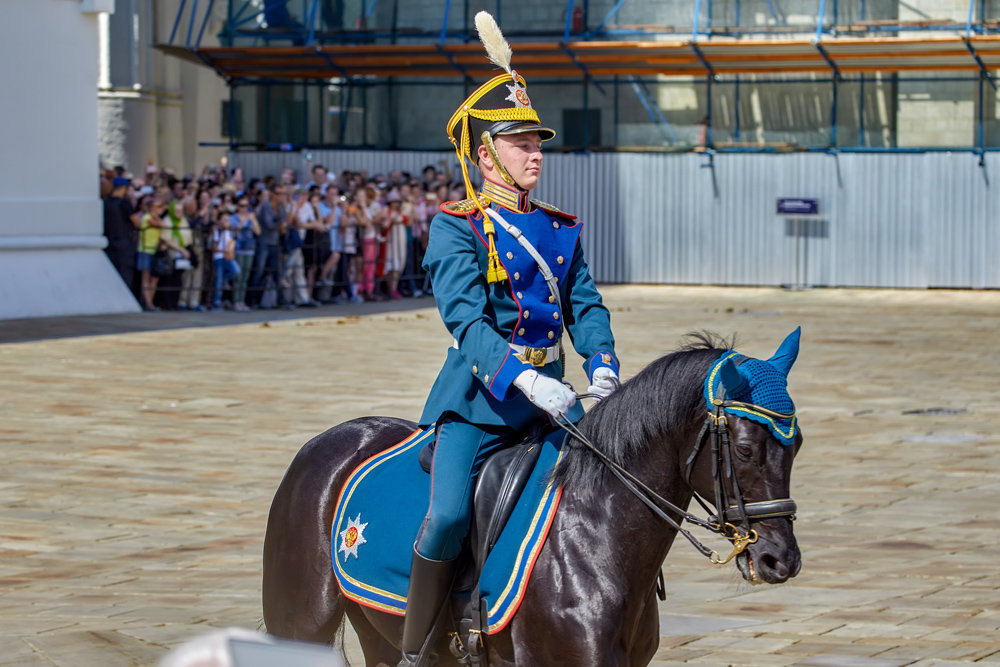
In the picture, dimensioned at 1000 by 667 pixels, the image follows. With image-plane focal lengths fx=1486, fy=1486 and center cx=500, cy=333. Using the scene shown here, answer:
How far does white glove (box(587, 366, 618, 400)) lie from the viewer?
4430 mm

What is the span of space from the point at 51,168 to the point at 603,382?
58.3 ft

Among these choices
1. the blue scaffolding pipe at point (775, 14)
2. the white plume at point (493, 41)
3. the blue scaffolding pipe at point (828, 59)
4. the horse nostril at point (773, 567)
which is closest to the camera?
the horse nostril at point (773, 567)

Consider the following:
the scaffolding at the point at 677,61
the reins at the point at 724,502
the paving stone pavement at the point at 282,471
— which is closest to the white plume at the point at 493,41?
the reins at the point at 724,502

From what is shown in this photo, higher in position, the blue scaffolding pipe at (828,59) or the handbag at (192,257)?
the blue scaffolding pipe at (828,59)

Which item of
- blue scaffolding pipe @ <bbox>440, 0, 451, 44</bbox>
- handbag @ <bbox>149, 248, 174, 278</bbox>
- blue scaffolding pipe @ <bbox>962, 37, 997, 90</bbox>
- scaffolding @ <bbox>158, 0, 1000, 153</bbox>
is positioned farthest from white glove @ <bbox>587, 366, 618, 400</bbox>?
blue scaffolding pipe @ <bbox>440, 0, 451, 44</bbox>

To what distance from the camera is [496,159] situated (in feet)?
15.1

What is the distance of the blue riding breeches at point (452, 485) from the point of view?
14.3 feet

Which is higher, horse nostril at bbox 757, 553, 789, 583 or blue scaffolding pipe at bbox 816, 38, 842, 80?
blue scaffolding pipe at bbox 816, 38, 842, 80

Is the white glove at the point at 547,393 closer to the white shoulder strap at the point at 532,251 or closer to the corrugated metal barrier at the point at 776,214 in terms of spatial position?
the white shoulder strap at the point at 532,251

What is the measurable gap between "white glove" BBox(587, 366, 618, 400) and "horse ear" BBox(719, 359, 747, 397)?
1.58ft

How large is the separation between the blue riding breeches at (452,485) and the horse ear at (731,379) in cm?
84

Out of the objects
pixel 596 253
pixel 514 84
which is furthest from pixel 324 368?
pixel 596 253

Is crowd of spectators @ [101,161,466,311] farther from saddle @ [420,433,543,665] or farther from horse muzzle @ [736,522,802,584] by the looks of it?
horse muzzle @ [736,522,802,584]

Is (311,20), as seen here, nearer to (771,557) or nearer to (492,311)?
(492,311)
